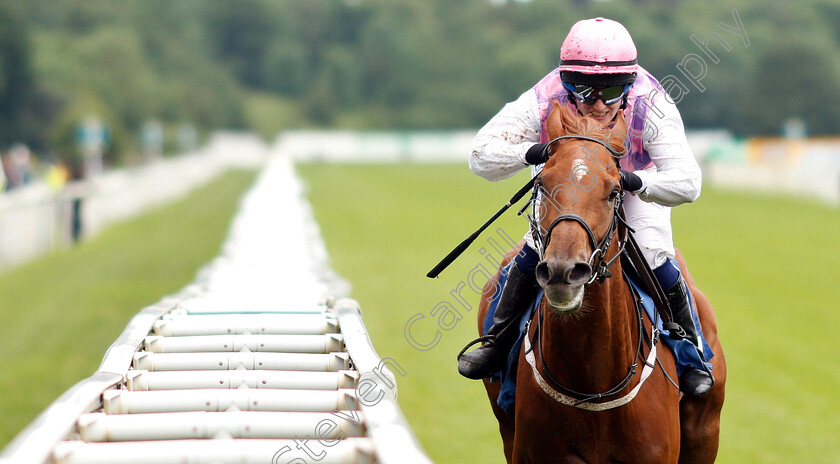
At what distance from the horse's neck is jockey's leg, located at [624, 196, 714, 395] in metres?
0.51

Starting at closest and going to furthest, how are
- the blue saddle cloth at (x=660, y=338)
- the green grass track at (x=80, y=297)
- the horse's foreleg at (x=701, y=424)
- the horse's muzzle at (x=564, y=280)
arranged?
1. the horse's muzzle at (x=564, y=280)
2. the blue saddle cloth at (x=660, y=338)
3. the horse's foreleg at (x=701, y=424)
4. the green grass track at (x=80, y=297)

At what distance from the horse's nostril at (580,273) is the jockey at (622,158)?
22.1 inches

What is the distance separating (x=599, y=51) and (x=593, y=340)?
1165 mm

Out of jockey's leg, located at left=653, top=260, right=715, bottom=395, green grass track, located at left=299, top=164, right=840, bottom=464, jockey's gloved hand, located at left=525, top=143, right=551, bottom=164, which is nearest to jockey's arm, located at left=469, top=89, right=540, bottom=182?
jockey's gloved hand, located at left=525, top=143, right=551, bottom=164

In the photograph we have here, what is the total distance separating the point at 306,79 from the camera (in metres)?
100

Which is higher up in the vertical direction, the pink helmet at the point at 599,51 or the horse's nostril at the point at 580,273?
the pink helmet at the point at 599,51

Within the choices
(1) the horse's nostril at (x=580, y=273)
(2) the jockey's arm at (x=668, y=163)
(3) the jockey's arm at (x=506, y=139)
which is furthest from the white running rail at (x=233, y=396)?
(2) the jockey's arm at (x=668, y=163)

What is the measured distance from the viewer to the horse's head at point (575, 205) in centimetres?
315

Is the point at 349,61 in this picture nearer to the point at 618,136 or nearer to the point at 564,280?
the point at 618,136

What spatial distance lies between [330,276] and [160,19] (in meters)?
86.5

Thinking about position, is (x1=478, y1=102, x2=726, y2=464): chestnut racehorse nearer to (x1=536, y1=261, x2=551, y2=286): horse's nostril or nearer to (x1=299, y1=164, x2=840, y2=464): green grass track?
(x1=536, y1=261, x2=551, y2=286): horse's nostril

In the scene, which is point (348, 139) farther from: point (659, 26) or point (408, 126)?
point (659, 26)

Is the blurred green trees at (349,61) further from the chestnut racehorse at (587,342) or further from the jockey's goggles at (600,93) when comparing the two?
the chestnut racehorse at (587,342)

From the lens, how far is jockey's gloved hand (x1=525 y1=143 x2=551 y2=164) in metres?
3.59
